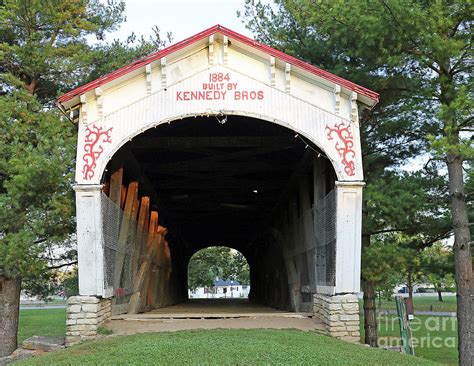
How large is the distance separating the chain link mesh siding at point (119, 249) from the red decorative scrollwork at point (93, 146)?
0.59m

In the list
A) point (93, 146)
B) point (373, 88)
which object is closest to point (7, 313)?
point (93, 146)

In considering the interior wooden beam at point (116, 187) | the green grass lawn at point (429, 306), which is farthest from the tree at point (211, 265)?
the interior wooden beam at point (116, 187)

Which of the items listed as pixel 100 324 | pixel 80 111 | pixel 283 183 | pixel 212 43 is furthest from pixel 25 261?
pixel 283 183

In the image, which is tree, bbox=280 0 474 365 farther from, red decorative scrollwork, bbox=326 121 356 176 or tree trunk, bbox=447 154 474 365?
red decorative scrollwork, bbox=326 121 356 176

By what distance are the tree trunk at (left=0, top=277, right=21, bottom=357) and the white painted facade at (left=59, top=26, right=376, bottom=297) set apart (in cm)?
505

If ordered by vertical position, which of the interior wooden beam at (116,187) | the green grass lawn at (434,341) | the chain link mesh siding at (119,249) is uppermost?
the interior wooden beam at (116,187)

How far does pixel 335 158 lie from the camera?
33.8 ft

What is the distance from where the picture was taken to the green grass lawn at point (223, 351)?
6953 mm

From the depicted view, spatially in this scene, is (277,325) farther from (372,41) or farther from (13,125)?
(13,125)

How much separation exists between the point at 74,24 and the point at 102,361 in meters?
10.5

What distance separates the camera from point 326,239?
1131 centimetres

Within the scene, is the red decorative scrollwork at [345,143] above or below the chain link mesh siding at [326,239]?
above

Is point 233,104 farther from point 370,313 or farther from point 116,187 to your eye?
point 370,313

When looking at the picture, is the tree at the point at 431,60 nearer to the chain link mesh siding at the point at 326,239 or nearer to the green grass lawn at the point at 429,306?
the chain link mesh siding at the point at 326,239
